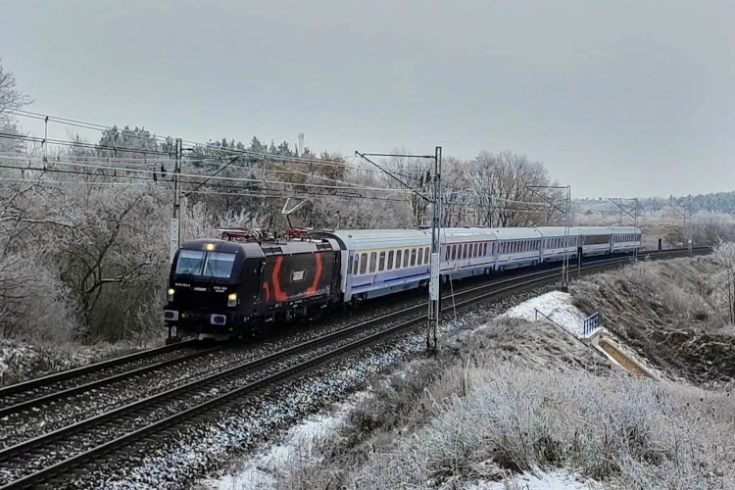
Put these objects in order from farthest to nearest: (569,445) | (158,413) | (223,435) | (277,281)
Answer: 1. (277,281)
2. (158,413)
3. (223,435)
4. (569,445)

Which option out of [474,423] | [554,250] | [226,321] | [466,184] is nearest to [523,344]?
[226,321]

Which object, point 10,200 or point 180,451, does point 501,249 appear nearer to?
point 10,200

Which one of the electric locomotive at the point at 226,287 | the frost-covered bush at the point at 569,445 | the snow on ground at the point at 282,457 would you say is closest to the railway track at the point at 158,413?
the electric locomotive at the point at 226,287

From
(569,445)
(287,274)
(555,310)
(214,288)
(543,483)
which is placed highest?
(287,274)

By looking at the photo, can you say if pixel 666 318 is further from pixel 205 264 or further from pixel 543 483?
pixel 543 483

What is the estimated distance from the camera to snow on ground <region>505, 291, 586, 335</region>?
27641 millimetres

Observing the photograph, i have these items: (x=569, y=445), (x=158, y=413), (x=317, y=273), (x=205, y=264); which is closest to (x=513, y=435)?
(x=569, y=445)

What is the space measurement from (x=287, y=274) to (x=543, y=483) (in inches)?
526

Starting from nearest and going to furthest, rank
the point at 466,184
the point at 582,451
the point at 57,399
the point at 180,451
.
Result: the point at 582,451 → the point at 180,451 → the point at 57,399 → the point at 466,184

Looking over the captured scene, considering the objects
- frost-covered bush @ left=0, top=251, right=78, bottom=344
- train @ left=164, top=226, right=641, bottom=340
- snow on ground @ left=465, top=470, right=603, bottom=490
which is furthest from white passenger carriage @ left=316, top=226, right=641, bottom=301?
snow on ground @ left=465, top=470, right=603, bottom=490

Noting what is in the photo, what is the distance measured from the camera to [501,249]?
41875 mm

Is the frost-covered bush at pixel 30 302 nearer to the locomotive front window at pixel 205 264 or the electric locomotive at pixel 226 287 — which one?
the electric locomotive at pixel 226 287

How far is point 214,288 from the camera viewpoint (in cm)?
1756

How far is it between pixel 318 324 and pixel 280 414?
9.81 metres
